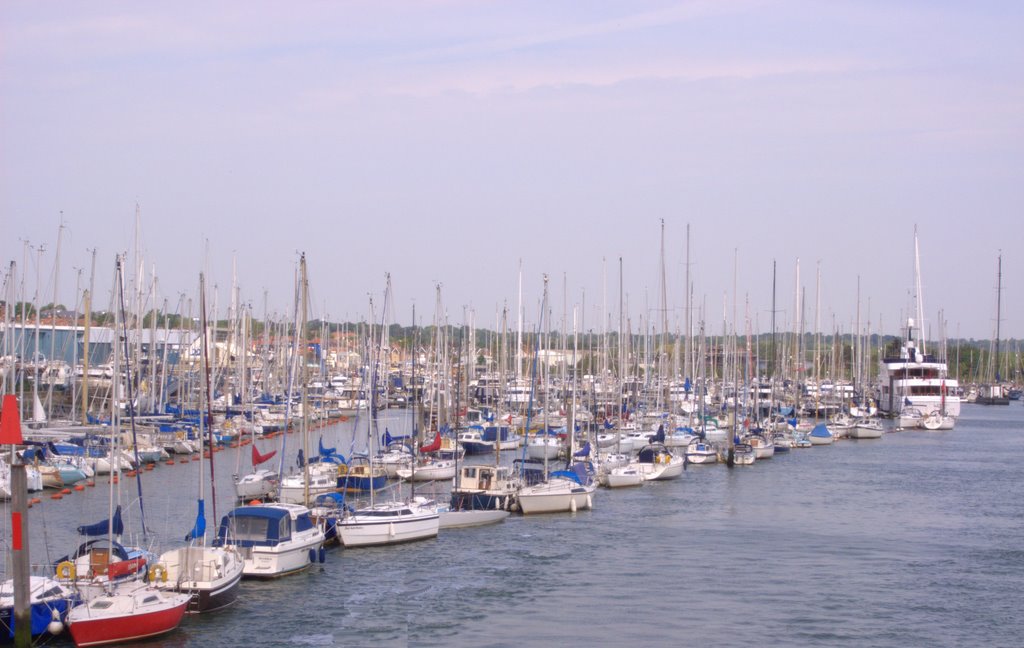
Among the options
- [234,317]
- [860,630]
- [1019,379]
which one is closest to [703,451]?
[234,317]

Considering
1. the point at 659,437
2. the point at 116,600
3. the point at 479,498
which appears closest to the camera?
the point at 116,600

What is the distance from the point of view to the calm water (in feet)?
93.6

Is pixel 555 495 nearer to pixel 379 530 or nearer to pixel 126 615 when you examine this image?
pixel 379 530

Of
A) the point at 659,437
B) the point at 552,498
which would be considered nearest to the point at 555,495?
the point at 552,498

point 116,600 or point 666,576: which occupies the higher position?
point 116,600

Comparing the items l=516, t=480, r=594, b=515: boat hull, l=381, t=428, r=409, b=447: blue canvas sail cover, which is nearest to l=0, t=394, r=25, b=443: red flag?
l=516, t=480, r=594, b=515: boat hull

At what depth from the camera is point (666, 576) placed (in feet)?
117

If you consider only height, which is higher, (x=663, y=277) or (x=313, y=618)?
(x=663, y=277)

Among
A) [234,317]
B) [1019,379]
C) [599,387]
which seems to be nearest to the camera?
[234,317]

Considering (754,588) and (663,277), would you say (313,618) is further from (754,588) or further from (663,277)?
(663,277)

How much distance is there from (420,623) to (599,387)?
259ft

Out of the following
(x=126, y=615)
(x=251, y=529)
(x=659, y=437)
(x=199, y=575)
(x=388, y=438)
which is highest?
(x=388, y=438)

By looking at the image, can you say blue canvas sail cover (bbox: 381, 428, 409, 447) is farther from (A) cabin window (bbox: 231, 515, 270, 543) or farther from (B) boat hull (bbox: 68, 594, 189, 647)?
(B) boat hull (bbox: 68, 594, 189, 647)

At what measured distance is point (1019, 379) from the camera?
186625 mm
